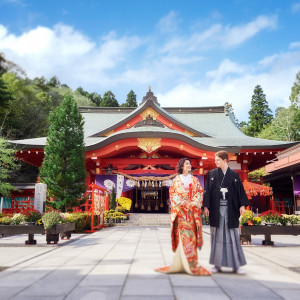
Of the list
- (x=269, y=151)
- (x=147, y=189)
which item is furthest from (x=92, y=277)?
(x=147, y=189)

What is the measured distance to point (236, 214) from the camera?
501cm

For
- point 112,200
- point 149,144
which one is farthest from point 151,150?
point 112,200

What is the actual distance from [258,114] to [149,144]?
3870cm

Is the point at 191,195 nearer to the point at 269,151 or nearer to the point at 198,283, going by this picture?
the point at 198,283

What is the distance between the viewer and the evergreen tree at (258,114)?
49.8 metres

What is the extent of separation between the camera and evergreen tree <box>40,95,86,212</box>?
1294cm

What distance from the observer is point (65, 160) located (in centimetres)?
1358

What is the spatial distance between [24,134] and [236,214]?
29.1 meters

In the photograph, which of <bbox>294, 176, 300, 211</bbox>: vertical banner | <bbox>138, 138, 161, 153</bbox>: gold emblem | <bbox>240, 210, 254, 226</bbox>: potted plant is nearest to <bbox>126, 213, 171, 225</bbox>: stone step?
<bbox>138, 138, 161, 153</bbox>: gold emblem

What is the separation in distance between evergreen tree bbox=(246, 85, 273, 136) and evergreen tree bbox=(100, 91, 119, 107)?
28.8 m

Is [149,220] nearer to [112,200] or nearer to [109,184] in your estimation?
[112,200]

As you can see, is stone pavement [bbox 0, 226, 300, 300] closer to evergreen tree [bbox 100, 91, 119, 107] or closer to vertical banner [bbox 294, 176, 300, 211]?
vertical banner [bbox 294, 176, 300, 211]

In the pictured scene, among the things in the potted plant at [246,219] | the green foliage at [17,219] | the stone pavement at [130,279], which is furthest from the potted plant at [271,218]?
the green foliage at [17,219]

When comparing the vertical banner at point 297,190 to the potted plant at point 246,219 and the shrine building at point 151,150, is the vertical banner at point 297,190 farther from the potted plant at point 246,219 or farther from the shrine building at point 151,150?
the potted plant at point 246,219
